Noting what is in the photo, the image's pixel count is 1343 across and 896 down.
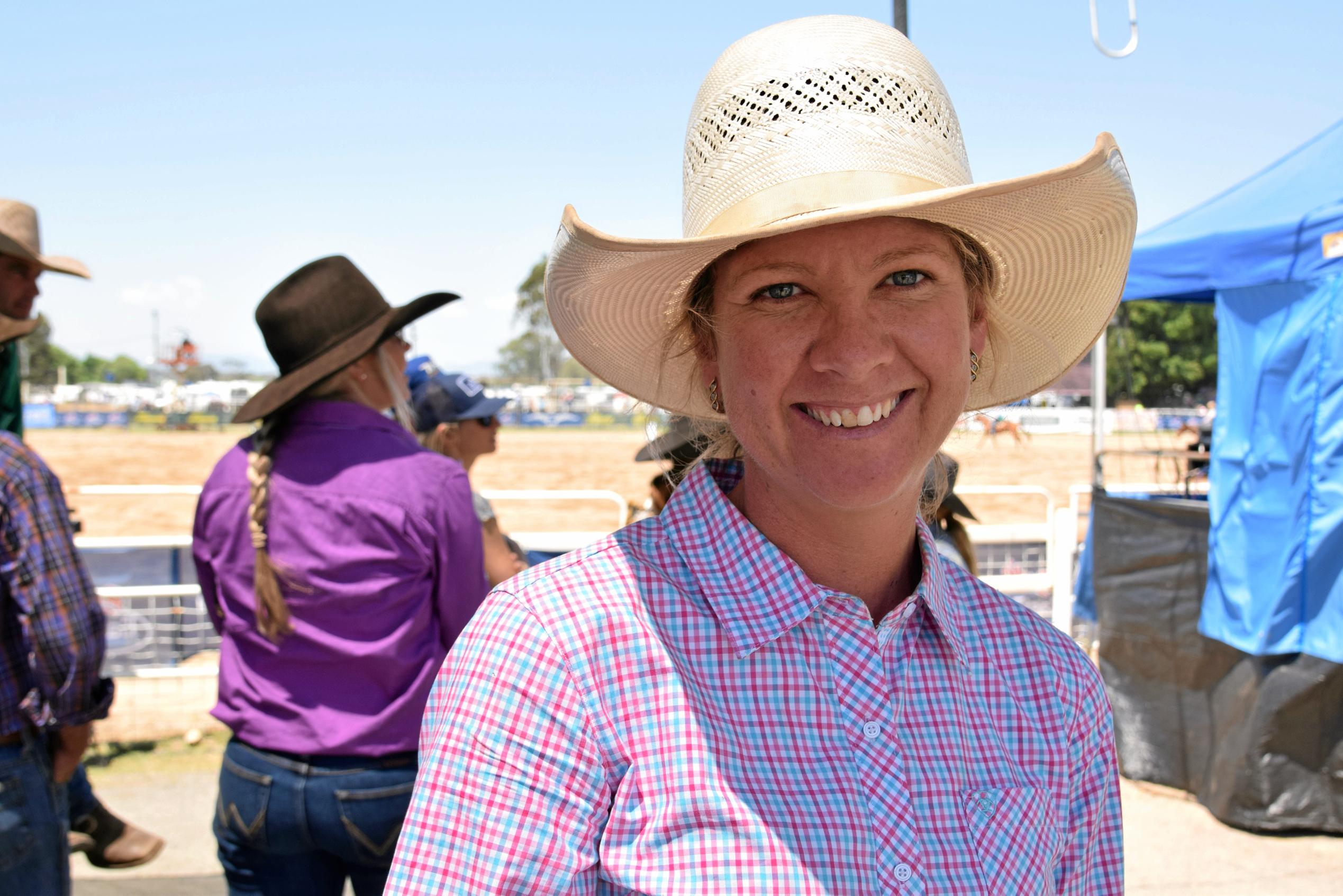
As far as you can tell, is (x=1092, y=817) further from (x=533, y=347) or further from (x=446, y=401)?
(x=533, y=347)

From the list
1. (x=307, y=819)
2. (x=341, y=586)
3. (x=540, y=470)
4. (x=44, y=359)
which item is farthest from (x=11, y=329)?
(x=44, y=359)

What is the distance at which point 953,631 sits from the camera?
127 cm

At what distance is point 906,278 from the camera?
3.89 feet

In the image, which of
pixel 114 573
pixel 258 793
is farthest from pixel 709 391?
pixel 114 573

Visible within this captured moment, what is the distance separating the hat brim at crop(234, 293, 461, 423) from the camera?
2.42 metres

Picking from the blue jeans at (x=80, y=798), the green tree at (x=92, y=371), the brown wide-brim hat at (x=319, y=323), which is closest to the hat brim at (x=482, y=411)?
the brown wide-brim hat at (x=319, y=323)

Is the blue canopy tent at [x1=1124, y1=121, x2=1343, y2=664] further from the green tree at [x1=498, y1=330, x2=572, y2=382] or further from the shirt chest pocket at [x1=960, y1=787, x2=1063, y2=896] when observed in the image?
the green tree at [x1=498, y1=330, x2=572, y2=382]

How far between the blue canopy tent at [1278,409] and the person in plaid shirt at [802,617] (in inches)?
143

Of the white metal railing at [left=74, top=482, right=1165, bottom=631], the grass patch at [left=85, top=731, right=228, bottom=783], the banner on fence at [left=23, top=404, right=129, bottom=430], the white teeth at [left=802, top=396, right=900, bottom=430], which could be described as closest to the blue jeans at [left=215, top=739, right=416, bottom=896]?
the white teeth at [left=802, top=396, right=900, bottom=430]

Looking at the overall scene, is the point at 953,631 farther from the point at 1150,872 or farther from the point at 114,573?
the point at 114,573

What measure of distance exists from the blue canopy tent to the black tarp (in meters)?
0.22

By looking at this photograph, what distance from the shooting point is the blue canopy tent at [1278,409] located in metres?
4.29

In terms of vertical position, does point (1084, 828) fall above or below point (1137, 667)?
above

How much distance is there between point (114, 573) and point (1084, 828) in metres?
5.89
